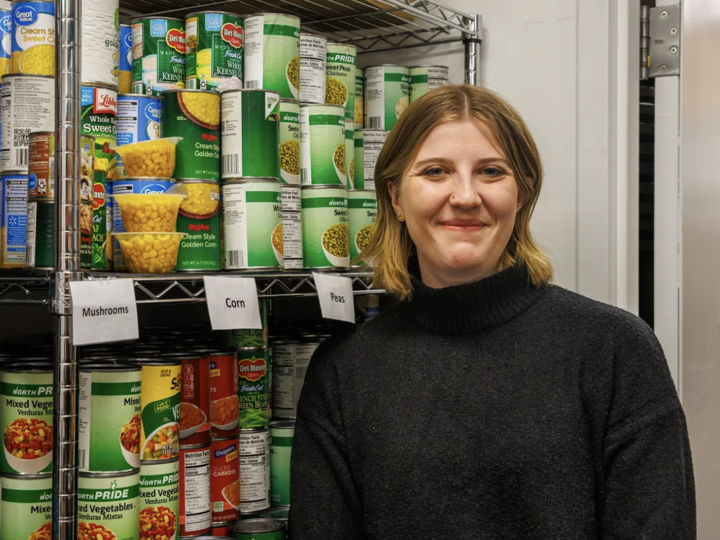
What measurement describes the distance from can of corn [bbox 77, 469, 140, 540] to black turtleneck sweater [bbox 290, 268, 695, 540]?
0.28 meters

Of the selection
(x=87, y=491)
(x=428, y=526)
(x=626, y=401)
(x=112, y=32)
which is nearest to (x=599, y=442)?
(x=626, y=401)

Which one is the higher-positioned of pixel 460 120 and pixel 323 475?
pixel 460 120

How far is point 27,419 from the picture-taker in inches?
53.9

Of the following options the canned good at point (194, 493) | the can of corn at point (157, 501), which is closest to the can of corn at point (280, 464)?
the canned good at point (194, 493)

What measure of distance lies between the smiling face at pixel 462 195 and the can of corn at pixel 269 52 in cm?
41

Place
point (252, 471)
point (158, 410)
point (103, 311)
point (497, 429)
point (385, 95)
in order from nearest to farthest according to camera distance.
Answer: point (103, 311) → point (497, 429) → point (158, 410) → point (252, 471) → point (385, 95)

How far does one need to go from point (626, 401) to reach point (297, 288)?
0.62 m

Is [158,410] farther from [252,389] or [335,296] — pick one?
[335,296]

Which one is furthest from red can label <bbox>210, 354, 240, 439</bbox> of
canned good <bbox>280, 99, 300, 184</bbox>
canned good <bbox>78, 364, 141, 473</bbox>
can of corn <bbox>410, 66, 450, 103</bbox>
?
can of corn <bbox>410, 66, 450, 103</bbox>

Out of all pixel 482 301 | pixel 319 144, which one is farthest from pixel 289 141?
pixel 482 301

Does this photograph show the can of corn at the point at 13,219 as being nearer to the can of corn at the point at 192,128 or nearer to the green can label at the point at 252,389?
the can of corn at the point at 192,128

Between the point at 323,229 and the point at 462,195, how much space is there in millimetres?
472

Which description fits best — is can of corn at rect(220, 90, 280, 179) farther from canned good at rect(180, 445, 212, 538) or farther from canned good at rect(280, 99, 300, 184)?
canned good at rect(180, 445, 212, 538)

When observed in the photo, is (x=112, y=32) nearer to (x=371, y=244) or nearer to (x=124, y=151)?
(x=124, y=151)
